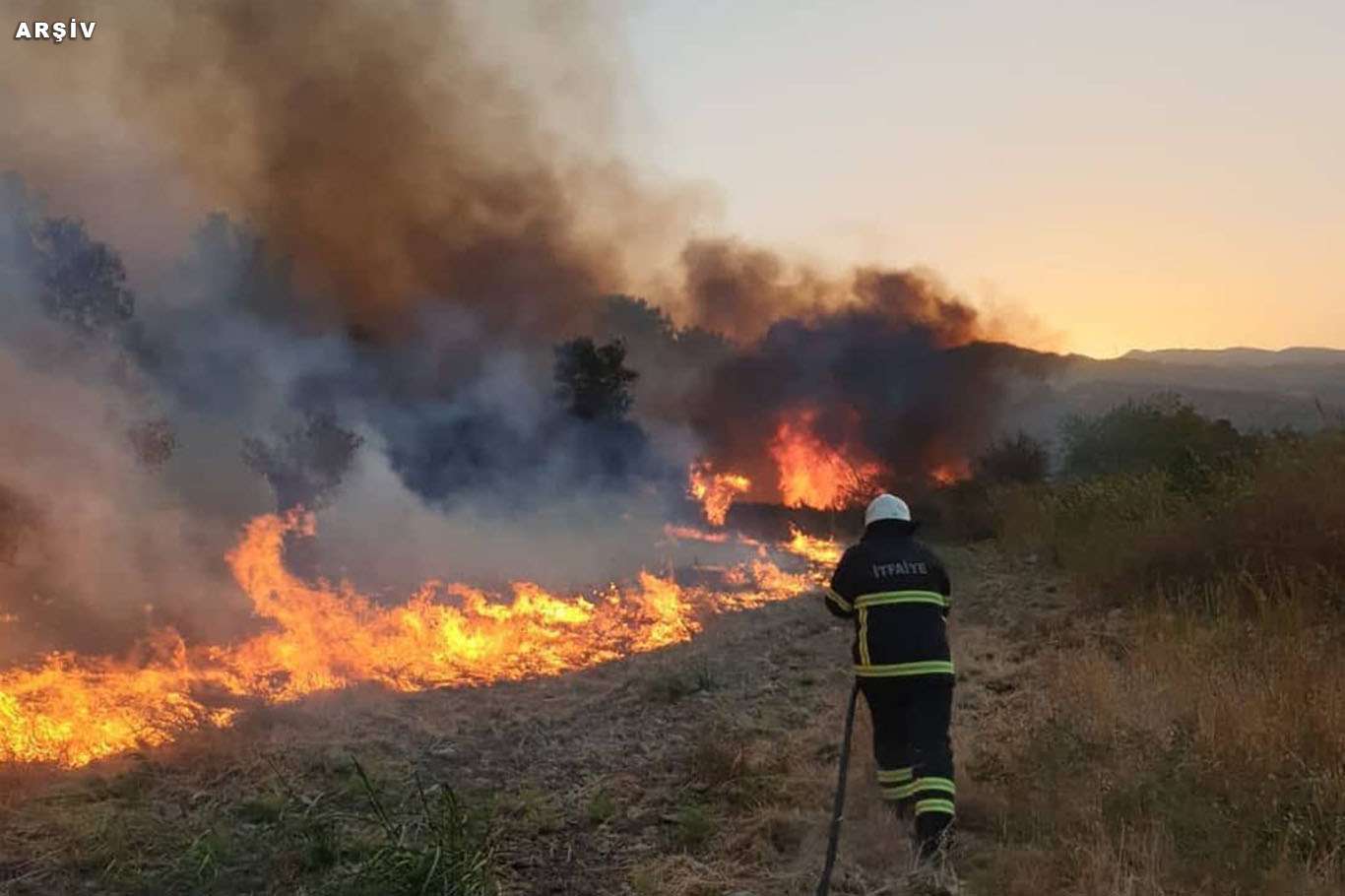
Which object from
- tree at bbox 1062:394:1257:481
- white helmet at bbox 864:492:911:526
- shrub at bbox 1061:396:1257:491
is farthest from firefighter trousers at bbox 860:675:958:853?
tree at bbox 1062:394:1257:481

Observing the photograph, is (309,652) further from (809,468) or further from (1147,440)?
(809,468)

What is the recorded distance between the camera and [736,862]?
18.1 ft

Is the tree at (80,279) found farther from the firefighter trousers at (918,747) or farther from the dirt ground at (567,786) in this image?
the firefighter trousers at (918,747)

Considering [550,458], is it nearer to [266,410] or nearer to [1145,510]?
[266,410]

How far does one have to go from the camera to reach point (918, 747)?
5.69 m

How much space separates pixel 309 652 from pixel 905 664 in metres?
7.39

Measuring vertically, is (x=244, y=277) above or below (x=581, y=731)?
above

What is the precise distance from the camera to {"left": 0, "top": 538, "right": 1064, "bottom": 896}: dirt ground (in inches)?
212

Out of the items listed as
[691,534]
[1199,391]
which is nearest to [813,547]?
[691,534]

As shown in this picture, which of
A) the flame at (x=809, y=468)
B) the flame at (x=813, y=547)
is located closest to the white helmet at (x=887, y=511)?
the flame at (x=813, y=547)

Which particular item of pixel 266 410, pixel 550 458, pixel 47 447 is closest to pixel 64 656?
pixel 47 447

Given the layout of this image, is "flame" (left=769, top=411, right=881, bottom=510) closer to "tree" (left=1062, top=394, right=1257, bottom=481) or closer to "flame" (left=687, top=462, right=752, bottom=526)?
"flame" (left=687, top=462, right=752, bottom=526)

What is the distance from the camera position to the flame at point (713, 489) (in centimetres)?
2603

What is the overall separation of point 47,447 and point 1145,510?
48.9 feet
